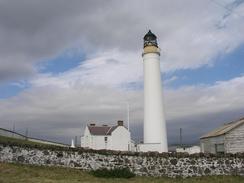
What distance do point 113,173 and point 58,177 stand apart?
129 inches

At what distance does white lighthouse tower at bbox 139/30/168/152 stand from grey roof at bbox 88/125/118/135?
57.3ft

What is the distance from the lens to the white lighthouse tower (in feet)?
121

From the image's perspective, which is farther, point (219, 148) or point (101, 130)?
point (101, 130)

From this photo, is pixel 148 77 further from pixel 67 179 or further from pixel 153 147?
pixel 67 179

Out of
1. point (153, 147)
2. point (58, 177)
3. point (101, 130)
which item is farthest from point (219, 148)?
point (101, 130)

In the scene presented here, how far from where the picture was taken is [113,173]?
21.2 metres

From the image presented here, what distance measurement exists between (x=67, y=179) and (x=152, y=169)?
5.67 meters

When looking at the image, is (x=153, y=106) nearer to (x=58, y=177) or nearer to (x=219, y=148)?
(x=219, y=148)

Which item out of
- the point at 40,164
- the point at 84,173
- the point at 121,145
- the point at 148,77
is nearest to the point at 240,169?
the point at 84,173

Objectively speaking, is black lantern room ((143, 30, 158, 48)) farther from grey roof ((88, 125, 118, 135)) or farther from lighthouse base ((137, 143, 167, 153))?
grey roof ((88, 125, 118, 135))

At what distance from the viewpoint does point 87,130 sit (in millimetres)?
56688

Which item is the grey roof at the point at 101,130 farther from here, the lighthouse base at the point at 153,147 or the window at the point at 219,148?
the window at the point at 219,148

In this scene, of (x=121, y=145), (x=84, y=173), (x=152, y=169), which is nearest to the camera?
(x=84, y=173)

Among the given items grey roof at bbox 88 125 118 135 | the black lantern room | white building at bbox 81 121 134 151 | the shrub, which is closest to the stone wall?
the shrub
